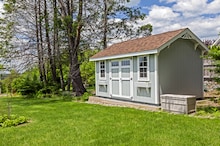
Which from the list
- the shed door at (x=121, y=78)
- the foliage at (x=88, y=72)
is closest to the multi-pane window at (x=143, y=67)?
the shed door at (x=121, y=78)

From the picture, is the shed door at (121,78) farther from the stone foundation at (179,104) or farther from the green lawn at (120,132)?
the green lawn at (120,132)

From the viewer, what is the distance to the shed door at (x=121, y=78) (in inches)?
414

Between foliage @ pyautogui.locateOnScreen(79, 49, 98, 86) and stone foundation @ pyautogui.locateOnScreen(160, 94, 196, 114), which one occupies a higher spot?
foliage @ pyautogui.locateOnScreen(79, 49, 98, 86)

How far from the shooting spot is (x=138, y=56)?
9938mm

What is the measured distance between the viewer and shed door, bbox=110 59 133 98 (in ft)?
34.5

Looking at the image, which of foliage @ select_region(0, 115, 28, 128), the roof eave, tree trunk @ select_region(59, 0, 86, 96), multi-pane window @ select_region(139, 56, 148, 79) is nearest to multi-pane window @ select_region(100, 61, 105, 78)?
multi-pane window @ select_region(139, 56, 148, 79)

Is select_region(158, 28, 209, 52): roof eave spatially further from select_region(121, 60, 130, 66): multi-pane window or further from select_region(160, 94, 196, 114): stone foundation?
select_region(121, 60, 130, 66): multi-pane window

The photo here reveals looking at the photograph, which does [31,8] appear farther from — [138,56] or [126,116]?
[126,116]

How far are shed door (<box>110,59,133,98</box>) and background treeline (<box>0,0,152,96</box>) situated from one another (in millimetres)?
4767

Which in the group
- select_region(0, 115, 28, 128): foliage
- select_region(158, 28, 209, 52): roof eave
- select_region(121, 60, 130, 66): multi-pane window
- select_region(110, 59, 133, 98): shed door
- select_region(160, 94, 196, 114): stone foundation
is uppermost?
select_region(158, 28, 209, 52): roof eave

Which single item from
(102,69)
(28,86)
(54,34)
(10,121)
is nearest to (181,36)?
(102,69)

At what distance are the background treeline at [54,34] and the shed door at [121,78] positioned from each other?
15.6 feet

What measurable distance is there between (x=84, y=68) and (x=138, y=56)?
1231 cm

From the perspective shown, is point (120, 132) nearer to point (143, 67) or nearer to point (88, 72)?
point (143, 67)
